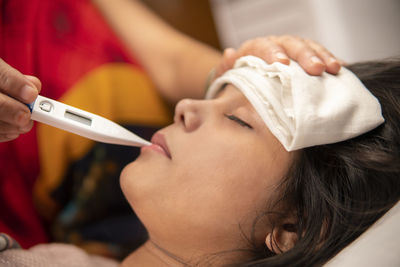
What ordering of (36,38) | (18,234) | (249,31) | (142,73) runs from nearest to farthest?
(18,234) → (36,38) → (142,73) → (249,31)

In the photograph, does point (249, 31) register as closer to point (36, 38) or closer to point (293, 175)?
point (36, 38)

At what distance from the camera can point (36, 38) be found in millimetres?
896

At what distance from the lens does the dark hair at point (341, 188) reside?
1.89 ft

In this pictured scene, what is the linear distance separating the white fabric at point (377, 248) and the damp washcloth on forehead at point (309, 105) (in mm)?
142

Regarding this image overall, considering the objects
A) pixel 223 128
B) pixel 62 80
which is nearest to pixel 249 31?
pixel 62 80

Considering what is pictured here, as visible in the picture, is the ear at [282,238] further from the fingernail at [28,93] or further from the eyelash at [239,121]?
the fingernail at [28,93]

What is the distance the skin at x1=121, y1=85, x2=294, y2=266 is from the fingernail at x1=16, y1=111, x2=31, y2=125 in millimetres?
205

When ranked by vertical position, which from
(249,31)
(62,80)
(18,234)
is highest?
(62,80)

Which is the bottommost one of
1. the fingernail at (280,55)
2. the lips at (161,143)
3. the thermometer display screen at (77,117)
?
the lips at (161,143)

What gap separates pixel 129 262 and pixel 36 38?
1.98ft

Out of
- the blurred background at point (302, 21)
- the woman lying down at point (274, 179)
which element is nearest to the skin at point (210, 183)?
the woman lying down at point (274, 179)

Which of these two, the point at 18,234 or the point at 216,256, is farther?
the point at 18,234

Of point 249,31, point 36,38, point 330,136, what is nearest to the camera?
point 330,136

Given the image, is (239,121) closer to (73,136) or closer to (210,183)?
(210,183)
